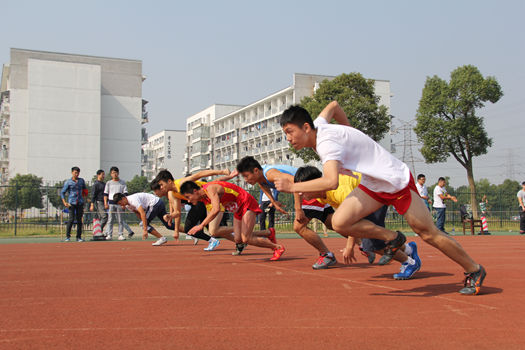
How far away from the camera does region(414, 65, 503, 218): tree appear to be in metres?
28.8

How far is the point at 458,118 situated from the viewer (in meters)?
29.1

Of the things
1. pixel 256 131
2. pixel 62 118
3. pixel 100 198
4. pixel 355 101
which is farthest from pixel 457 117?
pixel 256 131

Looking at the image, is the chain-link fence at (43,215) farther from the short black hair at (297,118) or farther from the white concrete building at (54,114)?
the white concrete building at (54,114)

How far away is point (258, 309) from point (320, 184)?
1061 mm

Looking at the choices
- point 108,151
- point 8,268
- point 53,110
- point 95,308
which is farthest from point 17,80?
point 95,308

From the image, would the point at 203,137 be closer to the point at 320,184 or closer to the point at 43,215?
the point at 43,215

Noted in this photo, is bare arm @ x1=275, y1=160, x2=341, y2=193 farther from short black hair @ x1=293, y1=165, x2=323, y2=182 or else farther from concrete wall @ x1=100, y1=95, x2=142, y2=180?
concrete wall @ x1=100, y1=95, x2=142, y2=180

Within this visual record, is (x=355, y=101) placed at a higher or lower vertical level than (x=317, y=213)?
higher

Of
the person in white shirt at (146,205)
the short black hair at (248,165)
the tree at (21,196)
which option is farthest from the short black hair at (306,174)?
the tree at (21,196)

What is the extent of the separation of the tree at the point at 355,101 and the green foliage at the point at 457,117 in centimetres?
511

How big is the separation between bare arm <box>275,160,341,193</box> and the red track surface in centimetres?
91

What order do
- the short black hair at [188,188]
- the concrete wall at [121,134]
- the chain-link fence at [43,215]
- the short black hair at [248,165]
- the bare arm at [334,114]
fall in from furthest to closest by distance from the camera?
the concrete wall at [121,134]
the chain-link fence at [43,215]
the short black hair at [188,188]
the short black hair at [248,165]
the bare arm at [334,114]

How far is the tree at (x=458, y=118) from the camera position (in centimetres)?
2878

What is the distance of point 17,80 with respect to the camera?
202 ft
